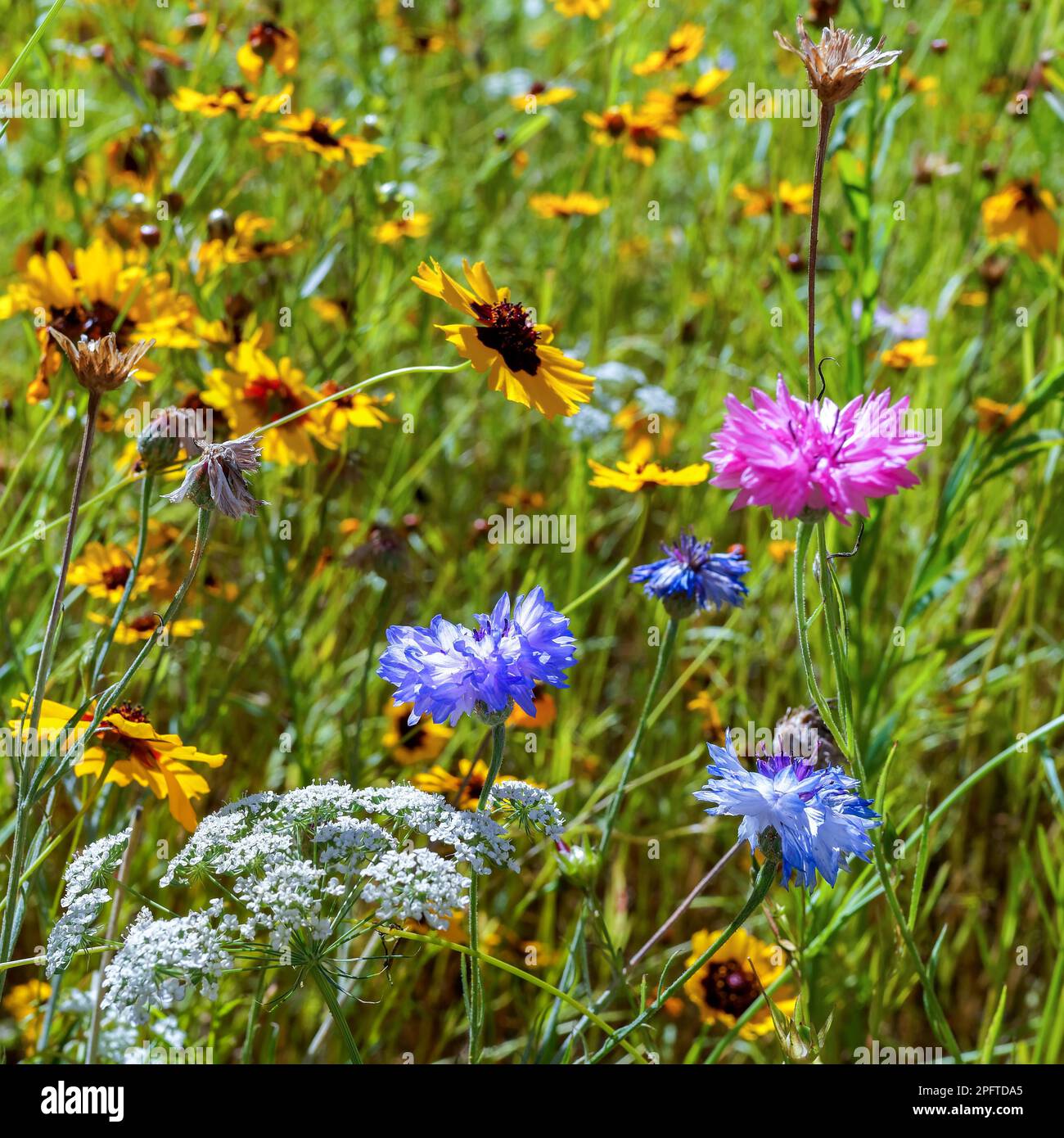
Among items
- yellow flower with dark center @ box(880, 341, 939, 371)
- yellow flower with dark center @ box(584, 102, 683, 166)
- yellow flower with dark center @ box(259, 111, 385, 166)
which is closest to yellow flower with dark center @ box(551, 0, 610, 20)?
yellow flower with dark center @ box(584, 102, 683, 166)

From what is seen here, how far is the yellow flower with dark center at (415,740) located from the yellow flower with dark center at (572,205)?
0.83 meters

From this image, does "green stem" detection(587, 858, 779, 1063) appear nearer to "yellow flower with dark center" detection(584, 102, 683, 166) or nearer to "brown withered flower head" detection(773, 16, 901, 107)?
"brown withered flower head" detection(773, 16, 901, 107)

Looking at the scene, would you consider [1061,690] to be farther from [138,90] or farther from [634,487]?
[138,90]

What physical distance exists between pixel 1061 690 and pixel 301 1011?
885mm

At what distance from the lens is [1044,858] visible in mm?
969

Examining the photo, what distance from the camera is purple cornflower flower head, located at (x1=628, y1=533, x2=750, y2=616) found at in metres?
0.88

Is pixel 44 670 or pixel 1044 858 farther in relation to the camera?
pixel 1044 858

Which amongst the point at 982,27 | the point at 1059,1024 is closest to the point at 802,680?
the point at 1059,1024

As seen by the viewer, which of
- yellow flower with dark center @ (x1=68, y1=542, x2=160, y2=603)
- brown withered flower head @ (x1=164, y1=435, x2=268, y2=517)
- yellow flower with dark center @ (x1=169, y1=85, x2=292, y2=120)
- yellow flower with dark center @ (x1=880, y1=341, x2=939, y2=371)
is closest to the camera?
brown withered flower head @ (x1=164, y1=435, x2=268, y2=517)

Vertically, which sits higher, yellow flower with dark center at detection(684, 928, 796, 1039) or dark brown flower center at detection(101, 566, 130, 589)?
dark brown flower center at detection(101, 566, 130, 589)

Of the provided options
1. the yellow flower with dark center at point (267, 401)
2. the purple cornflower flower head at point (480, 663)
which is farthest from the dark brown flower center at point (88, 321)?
the purple cornflower flower head at point (480, 663)

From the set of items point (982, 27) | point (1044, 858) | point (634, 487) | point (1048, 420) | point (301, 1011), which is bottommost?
point (301, 1011)

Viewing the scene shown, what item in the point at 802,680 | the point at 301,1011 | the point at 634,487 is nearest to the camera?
the point at 634,487

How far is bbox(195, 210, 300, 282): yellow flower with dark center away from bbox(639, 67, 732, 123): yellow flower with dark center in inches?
27.2
